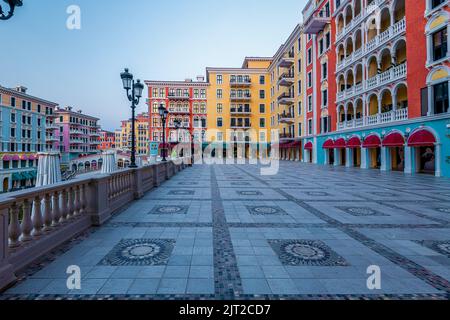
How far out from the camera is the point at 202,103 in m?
50.3

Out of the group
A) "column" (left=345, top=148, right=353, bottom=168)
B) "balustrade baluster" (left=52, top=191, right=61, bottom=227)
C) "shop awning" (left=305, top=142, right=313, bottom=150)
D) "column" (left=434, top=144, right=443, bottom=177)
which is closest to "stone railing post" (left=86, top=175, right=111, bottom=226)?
"balustrade baluster" (left=52, top=191, right=61, bottom=227)

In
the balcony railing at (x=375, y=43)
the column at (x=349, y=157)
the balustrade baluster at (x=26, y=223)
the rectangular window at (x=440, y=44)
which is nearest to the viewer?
the balustrade baluster at (x=26, y=223)

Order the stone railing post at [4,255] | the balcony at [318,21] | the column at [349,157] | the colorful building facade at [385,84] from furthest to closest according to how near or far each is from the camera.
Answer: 1. the balcony at [318,21]
2. the column at [349,157]
3. the colorful building facade at [385,84]
4. the stone railing post at [4,255]

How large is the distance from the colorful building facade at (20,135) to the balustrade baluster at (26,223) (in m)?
42.7

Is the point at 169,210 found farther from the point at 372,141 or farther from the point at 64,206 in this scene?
the point at 372,141

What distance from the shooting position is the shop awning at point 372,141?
19.7 meters

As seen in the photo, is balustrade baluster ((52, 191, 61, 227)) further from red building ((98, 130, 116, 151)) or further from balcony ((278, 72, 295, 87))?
red building ((98, 130, 116, 151))

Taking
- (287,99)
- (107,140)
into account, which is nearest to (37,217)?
(287,99)

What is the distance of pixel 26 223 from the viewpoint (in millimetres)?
3840

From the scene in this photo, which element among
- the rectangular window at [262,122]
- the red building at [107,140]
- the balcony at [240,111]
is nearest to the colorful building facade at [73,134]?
the balcony at [240,111]

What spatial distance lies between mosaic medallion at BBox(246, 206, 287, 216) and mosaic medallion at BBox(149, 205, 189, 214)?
2.10 meters

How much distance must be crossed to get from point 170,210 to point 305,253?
4.43 meters

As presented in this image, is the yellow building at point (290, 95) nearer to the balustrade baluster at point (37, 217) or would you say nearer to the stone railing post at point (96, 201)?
the stone railing post at point (96, 201)
